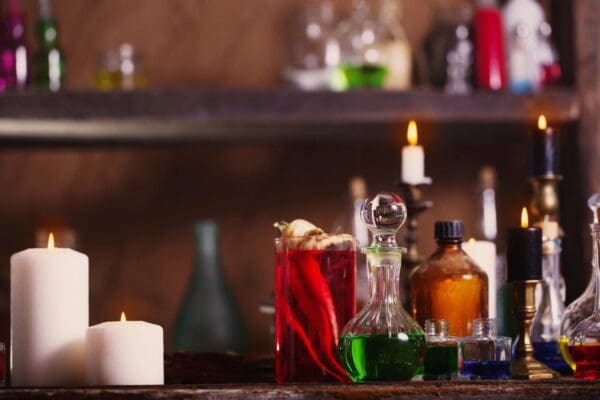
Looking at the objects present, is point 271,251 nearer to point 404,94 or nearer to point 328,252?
point 404,94

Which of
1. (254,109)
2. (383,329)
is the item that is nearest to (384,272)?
(383,329)

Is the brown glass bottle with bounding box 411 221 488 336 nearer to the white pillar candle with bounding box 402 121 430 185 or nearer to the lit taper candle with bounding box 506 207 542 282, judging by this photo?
the lit taper candle with bounding box 506 207 542 282

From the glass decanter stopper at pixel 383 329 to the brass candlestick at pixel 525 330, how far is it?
0.11m

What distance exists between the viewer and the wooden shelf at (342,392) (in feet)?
2.56

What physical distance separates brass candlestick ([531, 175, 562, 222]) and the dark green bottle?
Result: 3.59 feet

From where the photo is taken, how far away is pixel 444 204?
222 cm

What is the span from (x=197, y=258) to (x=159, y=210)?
0.16m

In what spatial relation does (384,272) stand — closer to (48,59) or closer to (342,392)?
(342,392)

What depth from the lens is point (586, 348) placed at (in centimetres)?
88

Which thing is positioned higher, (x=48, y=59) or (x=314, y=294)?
(x=48, y=59)

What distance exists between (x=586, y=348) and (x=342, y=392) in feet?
0.69

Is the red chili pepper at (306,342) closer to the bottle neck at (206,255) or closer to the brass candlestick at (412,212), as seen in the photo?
the brass candlestick at (412,212)

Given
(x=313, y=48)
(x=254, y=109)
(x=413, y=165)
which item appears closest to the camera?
(x=413, y=165)

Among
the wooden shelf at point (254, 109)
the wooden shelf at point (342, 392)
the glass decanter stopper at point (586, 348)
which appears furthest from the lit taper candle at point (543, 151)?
the wooden shelf at point (254, 109)
